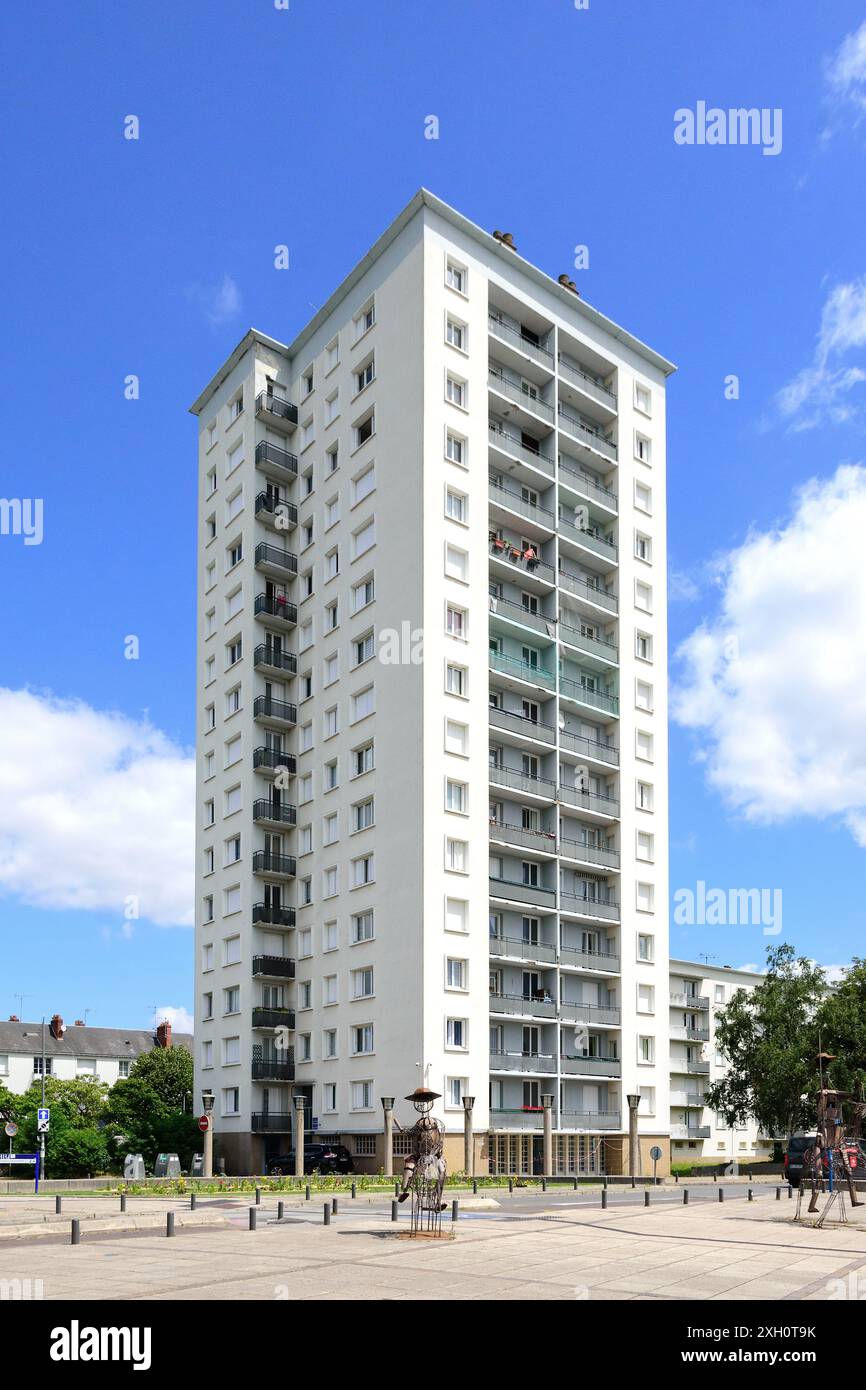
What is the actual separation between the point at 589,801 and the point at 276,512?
70.3ft

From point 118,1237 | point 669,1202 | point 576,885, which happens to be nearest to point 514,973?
point 576,885

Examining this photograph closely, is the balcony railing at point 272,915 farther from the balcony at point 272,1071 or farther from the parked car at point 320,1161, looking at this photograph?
the parked car at point 320,1161

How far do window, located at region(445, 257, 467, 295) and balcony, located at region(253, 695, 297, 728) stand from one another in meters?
21.3

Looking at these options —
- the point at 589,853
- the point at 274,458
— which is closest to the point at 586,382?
the point at 274,458

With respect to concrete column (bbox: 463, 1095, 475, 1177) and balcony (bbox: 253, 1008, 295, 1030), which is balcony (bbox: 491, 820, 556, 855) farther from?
balcony (bbox: 253, 1008, 295, 1030)

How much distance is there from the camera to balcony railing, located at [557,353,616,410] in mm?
66938

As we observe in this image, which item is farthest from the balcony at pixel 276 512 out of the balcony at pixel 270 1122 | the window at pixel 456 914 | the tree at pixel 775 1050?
the tree at pixel 775 1050

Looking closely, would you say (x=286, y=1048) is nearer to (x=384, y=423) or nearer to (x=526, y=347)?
(x=384, y=423)

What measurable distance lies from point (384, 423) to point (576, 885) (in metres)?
23.6

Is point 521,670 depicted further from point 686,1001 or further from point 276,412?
point 686,1001

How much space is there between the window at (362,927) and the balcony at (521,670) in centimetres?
1223

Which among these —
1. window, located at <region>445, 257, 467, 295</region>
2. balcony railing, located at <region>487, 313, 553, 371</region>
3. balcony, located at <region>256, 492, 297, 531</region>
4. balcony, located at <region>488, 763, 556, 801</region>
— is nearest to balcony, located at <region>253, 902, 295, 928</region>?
balcony, located at <region>488, 763, 556, 801</region>

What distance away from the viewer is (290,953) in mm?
63469

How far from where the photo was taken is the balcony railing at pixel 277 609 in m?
65.7
